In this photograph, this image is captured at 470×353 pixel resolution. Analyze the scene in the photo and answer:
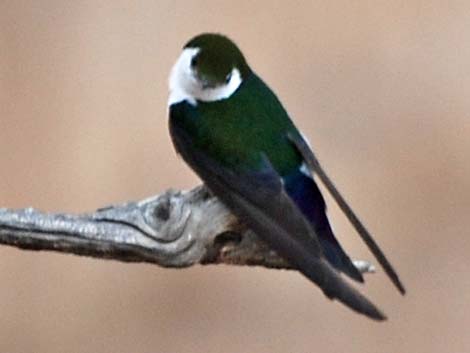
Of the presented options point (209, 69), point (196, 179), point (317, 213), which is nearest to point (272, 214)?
point (317, 213)

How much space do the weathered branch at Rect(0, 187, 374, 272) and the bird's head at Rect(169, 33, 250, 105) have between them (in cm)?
12

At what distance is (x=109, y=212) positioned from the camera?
1.21 metres

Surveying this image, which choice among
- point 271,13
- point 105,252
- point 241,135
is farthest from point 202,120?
point 271,13

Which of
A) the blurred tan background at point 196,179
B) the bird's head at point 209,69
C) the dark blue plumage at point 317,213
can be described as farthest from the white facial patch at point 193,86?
the blurred tan background at point 196,179

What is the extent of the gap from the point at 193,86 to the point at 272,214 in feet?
0.58

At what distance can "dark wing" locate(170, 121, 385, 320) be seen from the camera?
1.11 m

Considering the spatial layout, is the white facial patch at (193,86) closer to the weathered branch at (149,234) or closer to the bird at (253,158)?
the bird at (253,158)

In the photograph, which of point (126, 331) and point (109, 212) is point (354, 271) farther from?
point (126, 331)

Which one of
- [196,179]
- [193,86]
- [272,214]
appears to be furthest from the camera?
[196,179]

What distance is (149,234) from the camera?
1194 millimetres

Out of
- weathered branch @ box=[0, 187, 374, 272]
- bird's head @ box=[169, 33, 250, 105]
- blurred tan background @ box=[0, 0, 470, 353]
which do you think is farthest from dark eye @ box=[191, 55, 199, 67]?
blurred tan background @ box=[0, 0, 470, 353]

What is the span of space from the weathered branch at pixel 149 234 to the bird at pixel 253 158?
0.03 metres

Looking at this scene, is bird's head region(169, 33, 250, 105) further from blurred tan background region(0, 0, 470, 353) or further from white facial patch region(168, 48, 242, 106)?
blurred tan background region(0, 0, 470, 353)

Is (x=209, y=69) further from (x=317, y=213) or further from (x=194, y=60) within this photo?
(x=317, y=213)
